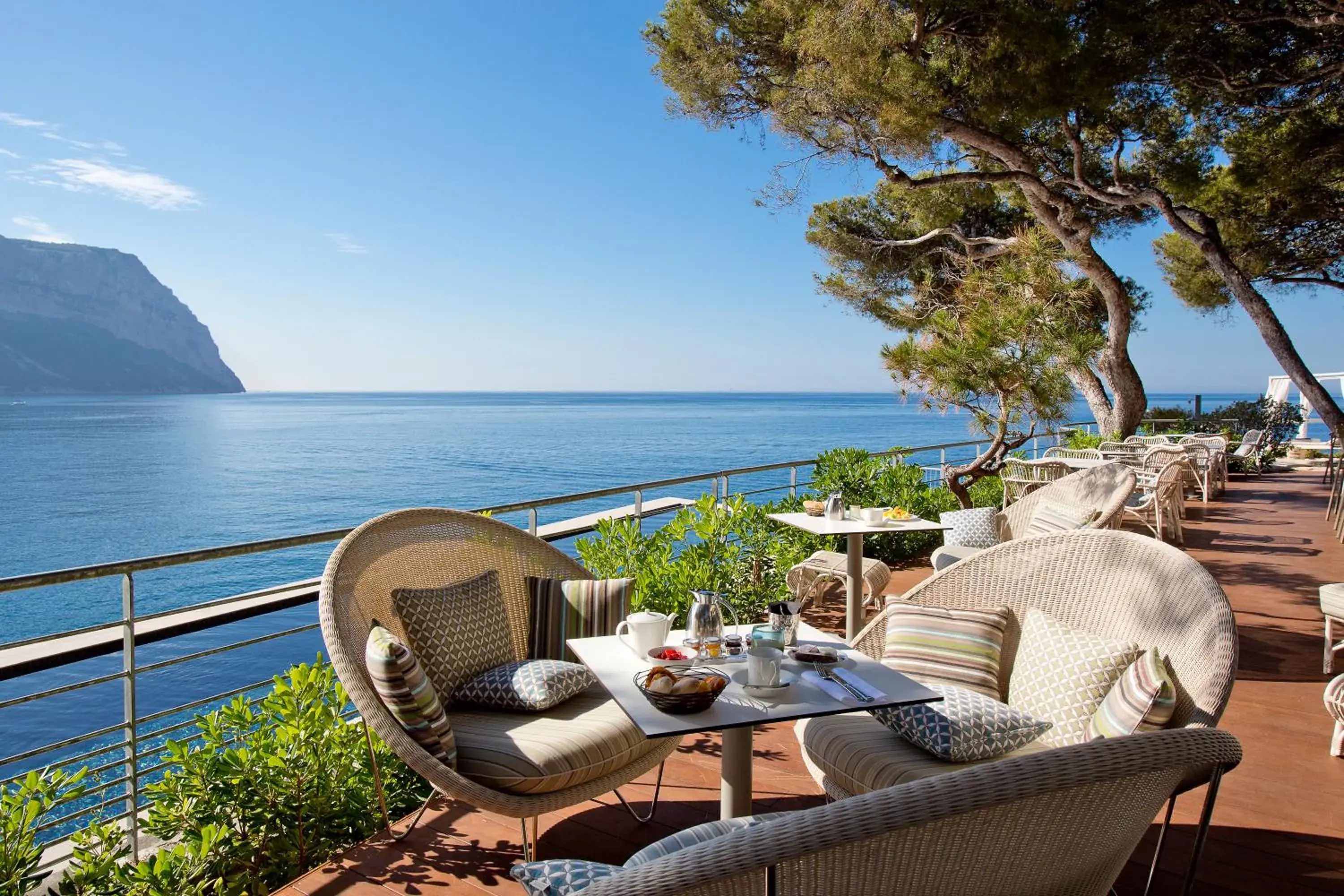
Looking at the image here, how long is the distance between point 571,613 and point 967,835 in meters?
1.92

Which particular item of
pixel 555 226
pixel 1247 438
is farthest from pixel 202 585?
pixel 555 226

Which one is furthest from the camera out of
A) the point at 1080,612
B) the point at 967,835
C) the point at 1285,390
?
the point at 1285,390

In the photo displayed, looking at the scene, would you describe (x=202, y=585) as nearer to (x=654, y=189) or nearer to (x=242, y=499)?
(x=242, y=499)

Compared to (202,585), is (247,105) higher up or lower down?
higher up

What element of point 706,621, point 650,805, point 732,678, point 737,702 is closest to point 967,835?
point 737,702

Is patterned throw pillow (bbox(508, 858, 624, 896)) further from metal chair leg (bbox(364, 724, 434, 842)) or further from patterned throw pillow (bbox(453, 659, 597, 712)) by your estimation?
metal chair leg (bbox(364, 724, 434, 842))

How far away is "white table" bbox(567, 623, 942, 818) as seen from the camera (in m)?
1.74

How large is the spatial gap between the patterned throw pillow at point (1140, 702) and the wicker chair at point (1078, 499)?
227 centimetres

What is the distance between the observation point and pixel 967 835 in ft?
3.35

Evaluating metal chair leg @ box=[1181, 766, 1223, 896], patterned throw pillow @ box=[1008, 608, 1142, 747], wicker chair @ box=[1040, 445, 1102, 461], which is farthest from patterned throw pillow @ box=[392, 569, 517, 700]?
wicker chair @ box=[1040, 445, 1102, 461]

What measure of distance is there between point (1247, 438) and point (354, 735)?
1460 cm

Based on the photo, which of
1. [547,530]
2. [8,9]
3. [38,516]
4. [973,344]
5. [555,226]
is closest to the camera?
[973,344]

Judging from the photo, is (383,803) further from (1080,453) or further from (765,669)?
(1080,453)

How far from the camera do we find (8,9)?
41.0 meters
